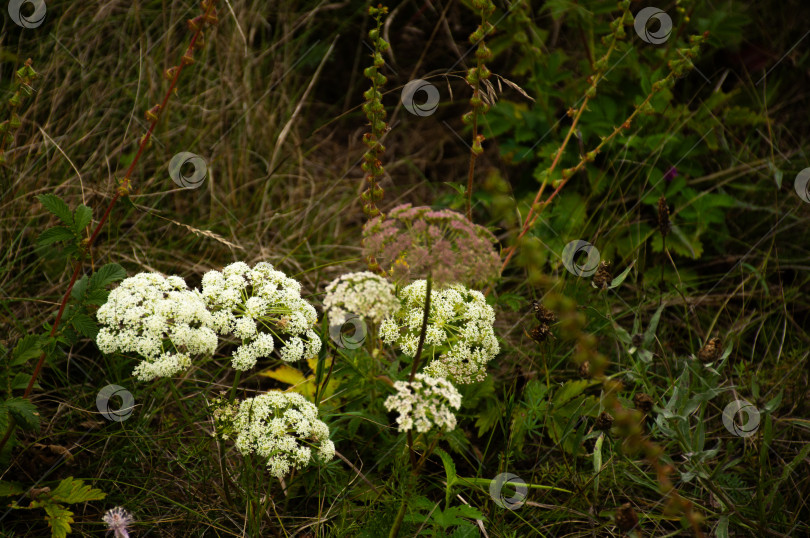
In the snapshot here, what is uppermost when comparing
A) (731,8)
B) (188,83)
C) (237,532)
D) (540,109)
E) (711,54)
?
(731,8)

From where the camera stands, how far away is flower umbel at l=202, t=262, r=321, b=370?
1931 millimetres

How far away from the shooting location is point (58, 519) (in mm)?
2105

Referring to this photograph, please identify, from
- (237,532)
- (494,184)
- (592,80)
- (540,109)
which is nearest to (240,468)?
(237,532)

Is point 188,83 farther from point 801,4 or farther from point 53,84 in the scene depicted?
point 801,4

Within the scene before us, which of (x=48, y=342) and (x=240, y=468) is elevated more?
(x=48, y=342)

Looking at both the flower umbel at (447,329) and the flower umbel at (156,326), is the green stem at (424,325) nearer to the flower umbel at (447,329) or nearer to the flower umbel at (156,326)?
the flower umbel at (447,329)

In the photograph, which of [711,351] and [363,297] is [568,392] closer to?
[711,351]

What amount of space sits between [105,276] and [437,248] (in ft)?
4.23

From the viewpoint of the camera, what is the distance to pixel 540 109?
158 inches

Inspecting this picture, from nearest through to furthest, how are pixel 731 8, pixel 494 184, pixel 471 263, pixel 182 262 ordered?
pixel 494 184 → pixel 471 263 → pixel 182 262 → pixel 731 8

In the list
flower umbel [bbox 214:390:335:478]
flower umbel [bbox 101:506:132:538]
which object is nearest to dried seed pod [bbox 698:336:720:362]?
flower umbel [bbox 214:390:335:478]

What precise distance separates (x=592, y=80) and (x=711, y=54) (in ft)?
7.36

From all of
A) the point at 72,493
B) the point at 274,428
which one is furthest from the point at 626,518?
the point at 72,493

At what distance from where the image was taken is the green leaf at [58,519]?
2090 millimetres
